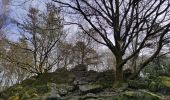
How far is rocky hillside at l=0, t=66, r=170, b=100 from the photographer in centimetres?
1235

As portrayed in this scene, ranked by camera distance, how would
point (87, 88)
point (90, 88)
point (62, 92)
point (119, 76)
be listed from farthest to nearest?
1. point (119, 76)
2. point (62, 92)
3. point (87, 88)
4. point (90, 88)

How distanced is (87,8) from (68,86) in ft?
13.6

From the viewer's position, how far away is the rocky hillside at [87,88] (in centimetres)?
1235

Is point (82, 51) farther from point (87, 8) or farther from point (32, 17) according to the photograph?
point (87, 8)

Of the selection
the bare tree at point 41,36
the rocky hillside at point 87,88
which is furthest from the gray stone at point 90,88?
the bare tree at point 41,36

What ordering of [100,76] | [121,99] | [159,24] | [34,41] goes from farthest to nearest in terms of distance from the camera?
1. [34,41]
2. [100,76]
3. [159,24]
4. [121,99]

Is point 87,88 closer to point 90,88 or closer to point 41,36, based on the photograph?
point 90,88

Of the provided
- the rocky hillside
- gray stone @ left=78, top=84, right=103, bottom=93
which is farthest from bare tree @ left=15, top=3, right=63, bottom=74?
gray stone @ left=78, top=84, right=103, bottom=93

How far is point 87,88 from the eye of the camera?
14.8 meters

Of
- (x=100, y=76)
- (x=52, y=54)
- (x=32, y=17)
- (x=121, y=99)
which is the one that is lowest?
(x=121, y=99)

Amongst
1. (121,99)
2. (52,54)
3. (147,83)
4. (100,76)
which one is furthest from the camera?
(52,54)

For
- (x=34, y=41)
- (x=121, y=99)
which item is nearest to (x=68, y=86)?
(x=121, y=99)

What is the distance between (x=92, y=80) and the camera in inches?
685

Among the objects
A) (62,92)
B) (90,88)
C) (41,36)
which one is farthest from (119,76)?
(41,36)
